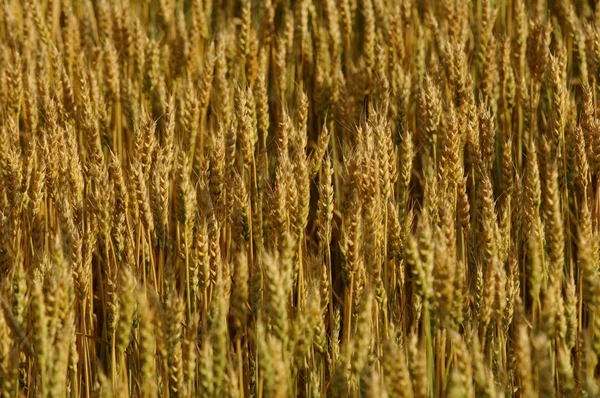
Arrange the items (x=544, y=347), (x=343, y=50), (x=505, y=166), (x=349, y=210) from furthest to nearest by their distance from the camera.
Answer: (x=343, y=50), (x=505, y=166), (x=349, y=210), (x=544, y=347)

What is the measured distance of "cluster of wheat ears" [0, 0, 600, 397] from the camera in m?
1.86

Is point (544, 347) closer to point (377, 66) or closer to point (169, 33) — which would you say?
point (377, 66)

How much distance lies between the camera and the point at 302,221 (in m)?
2.25

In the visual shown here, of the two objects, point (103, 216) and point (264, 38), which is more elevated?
point (264, 38)

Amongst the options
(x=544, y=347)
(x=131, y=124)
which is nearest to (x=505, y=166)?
(x=544, y=347)

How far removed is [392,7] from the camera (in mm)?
3750

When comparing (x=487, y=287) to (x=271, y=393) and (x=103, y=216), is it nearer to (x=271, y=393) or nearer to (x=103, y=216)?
(x=271, y=393)

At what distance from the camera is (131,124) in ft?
10.7

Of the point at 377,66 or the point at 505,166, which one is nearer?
the point at 505,166

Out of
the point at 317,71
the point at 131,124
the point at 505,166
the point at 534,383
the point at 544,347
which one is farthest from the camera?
the point at 317,71

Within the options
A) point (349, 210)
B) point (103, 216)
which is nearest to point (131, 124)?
point (103, 216)

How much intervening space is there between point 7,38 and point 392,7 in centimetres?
155

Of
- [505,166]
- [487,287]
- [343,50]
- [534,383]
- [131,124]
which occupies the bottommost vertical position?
[534,383]

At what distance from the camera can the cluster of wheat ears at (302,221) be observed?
1.86 m
